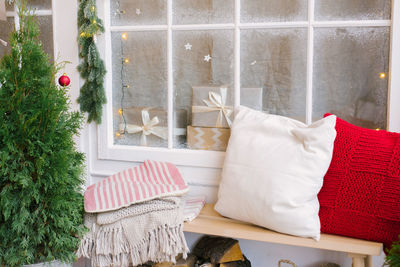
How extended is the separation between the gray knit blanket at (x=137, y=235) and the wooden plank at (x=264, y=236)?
9 centimetres

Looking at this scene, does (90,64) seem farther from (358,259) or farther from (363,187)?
(358,259)

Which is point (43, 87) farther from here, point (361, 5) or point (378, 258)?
point (378, 258)

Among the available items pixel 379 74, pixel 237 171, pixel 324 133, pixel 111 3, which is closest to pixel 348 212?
pixel 324 133

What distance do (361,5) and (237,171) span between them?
0.89 metres

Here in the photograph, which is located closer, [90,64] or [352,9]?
[352,9]

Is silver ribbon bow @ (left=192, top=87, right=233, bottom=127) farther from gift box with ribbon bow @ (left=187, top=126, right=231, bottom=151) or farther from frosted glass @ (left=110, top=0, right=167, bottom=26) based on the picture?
frosted glass @ (left=110, top=0, right=167, bottom=26)

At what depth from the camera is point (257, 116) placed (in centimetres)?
181

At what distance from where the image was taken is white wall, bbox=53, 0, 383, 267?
193cm

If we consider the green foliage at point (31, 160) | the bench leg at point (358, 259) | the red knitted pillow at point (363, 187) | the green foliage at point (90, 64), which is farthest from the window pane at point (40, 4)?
the bench leg at point (358, 259)

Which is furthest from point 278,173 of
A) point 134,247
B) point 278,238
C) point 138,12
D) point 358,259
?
point 138,12

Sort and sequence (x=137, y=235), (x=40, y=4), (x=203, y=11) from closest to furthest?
(x=137, y=235)
(x=203, y=11)
(x=40, y=4)

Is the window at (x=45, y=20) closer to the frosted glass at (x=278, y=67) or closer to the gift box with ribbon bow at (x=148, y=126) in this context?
the gift box with ribbon bow at (x=148, y=126)

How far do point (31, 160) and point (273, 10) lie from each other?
1.24 meters

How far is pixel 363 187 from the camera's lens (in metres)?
1.57
